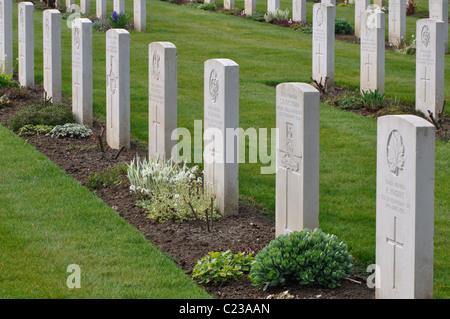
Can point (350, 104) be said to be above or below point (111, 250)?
above

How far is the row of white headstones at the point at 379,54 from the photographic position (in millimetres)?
12258

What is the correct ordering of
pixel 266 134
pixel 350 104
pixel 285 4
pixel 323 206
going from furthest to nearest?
pixel 285 4 < pixel 350 104 < pixel 266 134 < pixel 323 206

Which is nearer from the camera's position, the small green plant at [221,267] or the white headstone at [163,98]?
the small green plant at [221,267]

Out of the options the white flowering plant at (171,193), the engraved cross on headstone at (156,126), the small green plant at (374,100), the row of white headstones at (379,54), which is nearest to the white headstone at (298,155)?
the white flowering plant at (171,193)

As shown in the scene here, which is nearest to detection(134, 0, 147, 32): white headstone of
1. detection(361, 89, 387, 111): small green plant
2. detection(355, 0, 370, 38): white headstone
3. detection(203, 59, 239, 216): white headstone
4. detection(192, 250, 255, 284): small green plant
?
detection(355, 0, 370, 38): white headstone

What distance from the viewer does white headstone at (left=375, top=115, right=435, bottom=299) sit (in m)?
5.36

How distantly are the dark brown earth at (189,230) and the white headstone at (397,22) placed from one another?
10393 millimetres

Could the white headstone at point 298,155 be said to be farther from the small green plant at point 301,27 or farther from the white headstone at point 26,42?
the small green plant at point 301,27

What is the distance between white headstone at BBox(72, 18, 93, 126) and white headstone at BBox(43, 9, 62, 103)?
1140 millimetres

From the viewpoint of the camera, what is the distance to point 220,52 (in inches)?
718

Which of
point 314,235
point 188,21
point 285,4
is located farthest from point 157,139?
point 285,4

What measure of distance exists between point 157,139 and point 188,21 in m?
13.7

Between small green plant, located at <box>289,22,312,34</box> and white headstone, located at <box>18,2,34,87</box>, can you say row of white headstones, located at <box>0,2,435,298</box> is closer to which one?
white headstone, located at <box>18,2,34,87</box>
